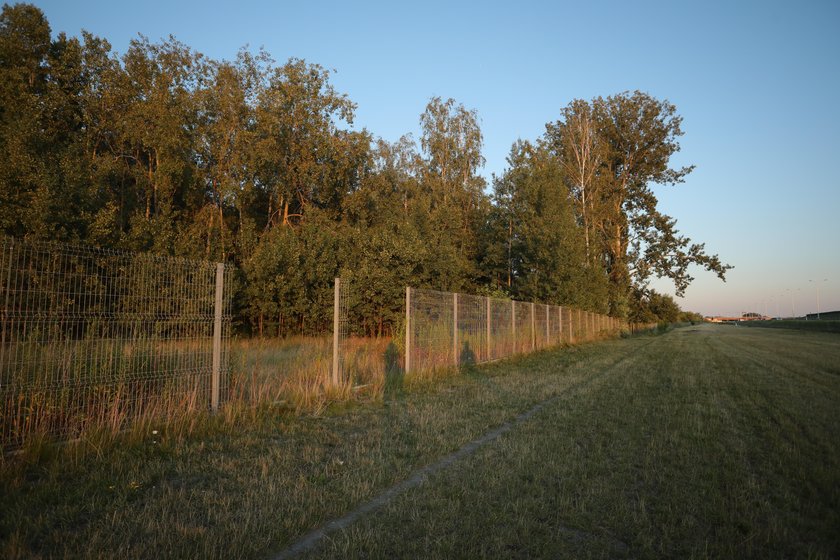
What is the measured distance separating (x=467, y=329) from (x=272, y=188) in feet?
63.2

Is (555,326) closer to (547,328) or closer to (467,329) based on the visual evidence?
(547,328)

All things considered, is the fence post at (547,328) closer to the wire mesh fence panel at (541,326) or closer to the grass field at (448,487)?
the wire mesh fence panel at (541,326)

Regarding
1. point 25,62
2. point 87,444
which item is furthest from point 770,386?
point 25,62

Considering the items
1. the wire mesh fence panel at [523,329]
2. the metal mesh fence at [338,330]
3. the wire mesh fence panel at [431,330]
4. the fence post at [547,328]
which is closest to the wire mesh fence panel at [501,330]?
the wire mesh fence panel at [523,329]

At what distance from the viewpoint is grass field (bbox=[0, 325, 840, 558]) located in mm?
3062

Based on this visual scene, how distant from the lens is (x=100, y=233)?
17062 millimetres

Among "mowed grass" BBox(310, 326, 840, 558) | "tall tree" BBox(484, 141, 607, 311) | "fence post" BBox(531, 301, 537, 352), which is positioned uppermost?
"tall tree" BBox(484, 141, 607, 311)

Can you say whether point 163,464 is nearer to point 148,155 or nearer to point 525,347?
point 525,347

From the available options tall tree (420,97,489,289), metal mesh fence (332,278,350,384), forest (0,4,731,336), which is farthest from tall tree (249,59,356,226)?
metal mesh fence (332,278,350,384)

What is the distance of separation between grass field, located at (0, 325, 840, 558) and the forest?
10.4 metres

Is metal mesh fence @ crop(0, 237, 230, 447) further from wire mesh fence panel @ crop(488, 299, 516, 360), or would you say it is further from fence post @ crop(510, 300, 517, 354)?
fence post @ crop(510, 300, 517, 354)

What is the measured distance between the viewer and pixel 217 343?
6641 mm

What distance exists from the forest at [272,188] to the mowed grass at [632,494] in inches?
428

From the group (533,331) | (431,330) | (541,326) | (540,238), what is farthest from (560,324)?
(431,330)
